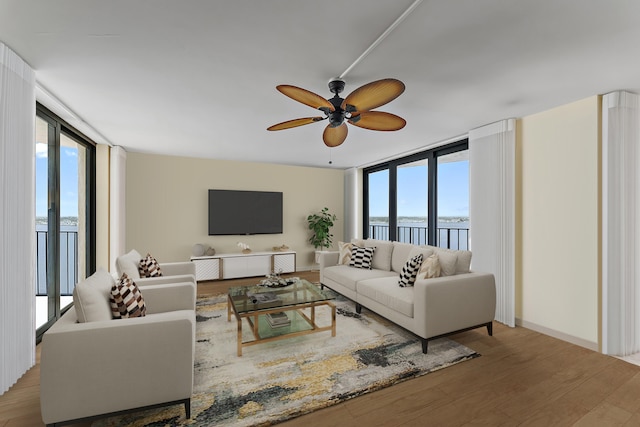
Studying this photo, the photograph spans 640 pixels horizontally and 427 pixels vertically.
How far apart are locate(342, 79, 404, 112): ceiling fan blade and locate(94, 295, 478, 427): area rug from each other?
2.02 metres

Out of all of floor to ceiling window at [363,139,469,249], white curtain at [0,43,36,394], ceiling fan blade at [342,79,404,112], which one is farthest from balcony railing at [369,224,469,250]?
white curtain at [0,43,36,394]

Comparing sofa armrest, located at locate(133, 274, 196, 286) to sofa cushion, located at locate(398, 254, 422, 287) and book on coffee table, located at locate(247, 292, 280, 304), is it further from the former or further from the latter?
sofa cushion, located at locate(398, 254, 422, 287)

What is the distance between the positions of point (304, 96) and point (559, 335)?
11.5 ft

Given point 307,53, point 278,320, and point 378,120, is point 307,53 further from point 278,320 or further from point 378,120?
point 278,320

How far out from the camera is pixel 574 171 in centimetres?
291

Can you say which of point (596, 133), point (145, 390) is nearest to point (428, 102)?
point (596, 133)

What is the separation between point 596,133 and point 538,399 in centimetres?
247

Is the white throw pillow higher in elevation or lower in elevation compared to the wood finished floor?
higher

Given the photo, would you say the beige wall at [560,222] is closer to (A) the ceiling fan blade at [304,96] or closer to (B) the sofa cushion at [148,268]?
(A) the ceiling fan blade at [304,96]

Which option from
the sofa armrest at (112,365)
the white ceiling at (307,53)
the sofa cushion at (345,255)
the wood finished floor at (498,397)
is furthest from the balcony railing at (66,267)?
the sofa cushion at (345,255)

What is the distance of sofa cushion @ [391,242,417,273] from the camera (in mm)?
3863

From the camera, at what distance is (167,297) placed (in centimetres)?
262

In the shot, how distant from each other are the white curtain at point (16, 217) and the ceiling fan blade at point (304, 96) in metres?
1.95

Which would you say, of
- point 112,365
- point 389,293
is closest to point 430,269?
point 389,293
